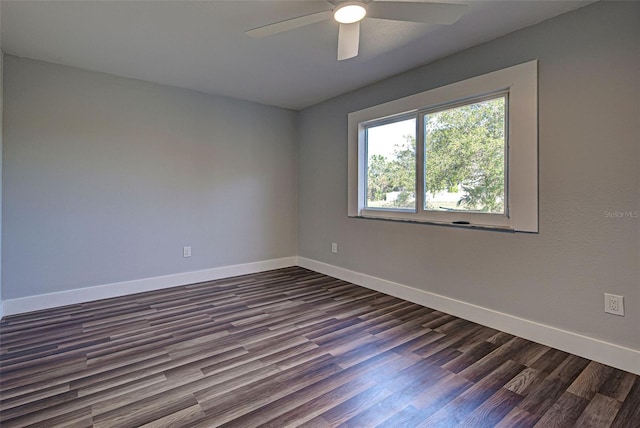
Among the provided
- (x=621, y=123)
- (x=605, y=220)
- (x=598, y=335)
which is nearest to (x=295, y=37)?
(x=621, y=123)

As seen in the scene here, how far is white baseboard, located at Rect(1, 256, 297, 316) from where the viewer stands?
2.79 m

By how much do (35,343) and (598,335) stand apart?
3.85 meters

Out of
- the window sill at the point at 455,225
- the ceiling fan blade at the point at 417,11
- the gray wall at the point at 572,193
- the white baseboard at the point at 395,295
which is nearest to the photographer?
the ceiling fan blade at the point at 417,11

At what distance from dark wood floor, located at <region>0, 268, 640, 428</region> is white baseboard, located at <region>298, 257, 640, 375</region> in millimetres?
78

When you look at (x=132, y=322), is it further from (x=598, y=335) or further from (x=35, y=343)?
(x=598, y=335)

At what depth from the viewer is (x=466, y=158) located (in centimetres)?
266

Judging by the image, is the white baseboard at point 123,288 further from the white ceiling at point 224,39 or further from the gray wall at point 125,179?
the white ceiling at point 224,39

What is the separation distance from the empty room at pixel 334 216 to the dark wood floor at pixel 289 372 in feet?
0.05

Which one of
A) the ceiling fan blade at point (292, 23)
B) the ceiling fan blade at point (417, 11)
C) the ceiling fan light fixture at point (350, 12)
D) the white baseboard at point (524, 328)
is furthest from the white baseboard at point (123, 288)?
the ceiling fan blade at point (417, 11)

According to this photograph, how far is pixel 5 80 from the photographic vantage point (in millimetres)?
2674

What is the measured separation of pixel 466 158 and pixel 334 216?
1.79 m

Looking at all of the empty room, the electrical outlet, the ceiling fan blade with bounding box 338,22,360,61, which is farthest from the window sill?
the ceiling fan blade with bounding box 338,22,360,61

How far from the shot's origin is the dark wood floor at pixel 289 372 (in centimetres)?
150

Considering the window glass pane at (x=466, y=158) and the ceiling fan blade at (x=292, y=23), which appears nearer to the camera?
the ceiling fan blade at (x=292, y=23)
